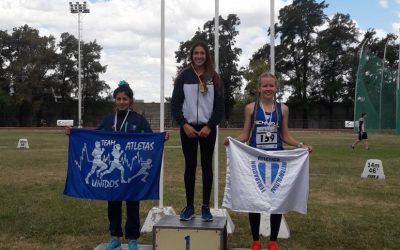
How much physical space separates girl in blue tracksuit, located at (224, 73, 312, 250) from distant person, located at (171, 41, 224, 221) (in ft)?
0.90

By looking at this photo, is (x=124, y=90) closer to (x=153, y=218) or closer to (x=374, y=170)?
(x=153, y=218)

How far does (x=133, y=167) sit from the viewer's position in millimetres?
5559

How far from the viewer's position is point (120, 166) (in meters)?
5.55

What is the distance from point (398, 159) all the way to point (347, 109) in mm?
53039

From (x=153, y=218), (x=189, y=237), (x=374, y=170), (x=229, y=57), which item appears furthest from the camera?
(x=229, y=57)

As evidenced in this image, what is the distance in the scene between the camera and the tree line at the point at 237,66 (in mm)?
67125

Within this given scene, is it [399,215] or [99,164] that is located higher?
[99,164]

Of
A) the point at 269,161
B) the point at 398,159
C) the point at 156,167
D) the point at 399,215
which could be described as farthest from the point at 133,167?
the point at 398,159

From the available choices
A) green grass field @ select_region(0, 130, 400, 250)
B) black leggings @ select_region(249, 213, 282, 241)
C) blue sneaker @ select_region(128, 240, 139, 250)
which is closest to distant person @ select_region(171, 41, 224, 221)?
black leggings @ select_region(249, 213, 282, 241)

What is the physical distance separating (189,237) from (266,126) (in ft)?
4.60

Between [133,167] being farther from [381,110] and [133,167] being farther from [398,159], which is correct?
[381,110]

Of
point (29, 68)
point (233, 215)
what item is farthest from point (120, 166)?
point (29, 68)

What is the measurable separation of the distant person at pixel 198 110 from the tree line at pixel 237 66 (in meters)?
60.6

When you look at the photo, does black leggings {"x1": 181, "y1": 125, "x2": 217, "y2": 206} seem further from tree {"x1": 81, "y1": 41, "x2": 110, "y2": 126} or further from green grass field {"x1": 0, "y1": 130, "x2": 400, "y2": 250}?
tree {"x1": 81, "y1": 41, "x2": 110, "y2": 126}
